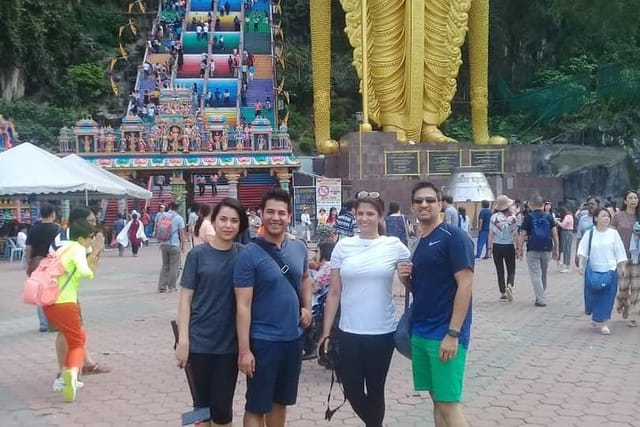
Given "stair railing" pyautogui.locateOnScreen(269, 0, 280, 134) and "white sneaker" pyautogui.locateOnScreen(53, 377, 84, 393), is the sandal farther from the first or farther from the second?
"stair railing" pyautogui.locateOnScreen(269, 0, 280, 134)

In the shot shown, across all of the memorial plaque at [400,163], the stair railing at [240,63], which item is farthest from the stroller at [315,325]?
the stair railing at [240,63]

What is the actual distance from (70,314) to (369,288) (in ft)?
7.61

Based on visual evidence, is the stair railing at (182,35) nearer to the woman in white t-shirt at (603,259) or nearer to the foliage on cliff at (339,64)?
the foliage on cliff at (339,64)

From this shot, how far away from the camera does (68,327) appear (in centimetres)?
501

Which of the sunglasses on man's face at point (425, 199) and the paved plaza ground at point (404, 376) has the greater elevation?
the sunglasses on man's face at point (425, 199)

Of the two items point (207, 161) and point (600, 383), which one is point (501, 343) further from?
point (207, 161)

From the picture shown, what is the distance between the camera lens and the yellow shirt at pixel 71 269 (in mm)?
5004

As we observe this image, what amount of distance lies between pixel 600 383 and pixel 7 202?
52.8 ft

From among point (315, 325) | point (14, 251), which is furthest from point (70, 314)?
point (14, 251)

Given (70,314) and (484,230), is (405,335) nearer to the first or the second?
(70,314)

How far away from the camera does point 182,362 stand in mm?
3420

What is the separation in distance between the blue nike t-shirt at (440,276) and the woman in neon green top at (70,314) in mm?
2454

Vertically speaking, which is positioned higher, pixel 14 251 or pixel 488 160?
pixel 488 160

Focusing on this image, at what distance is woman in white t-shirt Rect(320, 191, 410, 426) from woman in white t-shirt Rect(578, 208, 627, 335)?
158 inches
